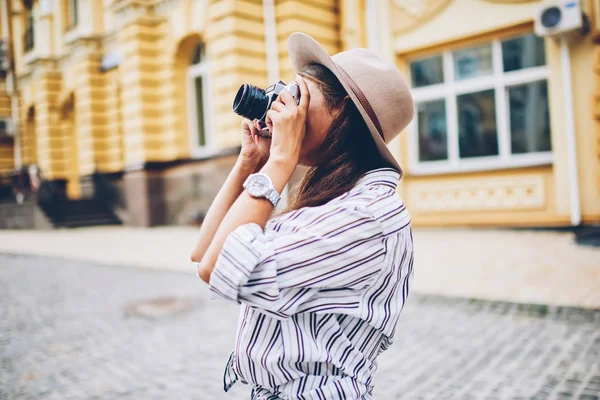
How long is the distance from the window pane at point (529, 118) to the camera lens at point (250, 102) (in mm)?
9169

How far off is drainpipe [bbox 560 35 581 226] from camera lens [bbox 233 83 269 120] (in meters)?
8.55

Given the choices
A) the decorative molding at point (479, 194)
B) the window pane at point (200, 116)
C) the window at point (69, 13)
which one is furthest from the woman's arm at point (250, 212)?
the window at point (69, 13)

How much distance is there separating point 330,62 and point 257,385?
78 cm

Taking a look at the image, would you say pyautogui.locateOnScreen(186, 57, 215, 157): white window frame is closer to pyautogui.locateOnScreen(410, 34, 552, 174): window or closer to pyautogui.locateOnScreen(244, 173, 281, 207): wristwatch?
pyautogui.locateOnScreen(410, 34, 552, 174): window

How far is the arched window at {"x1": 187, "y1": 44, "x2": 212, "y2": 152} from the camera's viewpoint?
13070 mm

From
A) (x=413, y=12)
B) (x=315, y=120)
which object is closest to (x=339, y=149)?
(x=315, y=120)

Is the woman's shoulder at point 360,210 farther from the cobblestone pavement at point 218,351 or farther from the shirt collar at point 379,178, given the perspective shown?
the cobblestone pavement at point 218,351

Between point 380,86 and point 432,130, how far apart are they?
9800 millimetres

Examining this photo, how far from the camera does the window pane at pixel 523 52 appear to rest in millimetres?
8992

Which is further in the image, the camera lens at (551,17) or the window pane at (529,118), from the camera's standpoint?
the window pane at (529,118)

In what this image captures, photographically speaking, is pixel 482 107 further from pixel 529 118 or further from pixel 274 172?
pixel 274 172

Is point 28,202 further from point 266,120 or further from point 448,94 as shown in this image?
point 266,120

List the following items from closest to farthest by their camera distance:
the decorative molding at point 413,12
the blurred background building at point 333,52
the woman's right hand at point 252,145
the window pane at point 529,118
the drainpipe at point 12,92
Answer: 1. the woman's right hand at point 252,145
2. the blurred background building at point 333,52
3. the window pane at point 529,118
4. the decorative molding at point 413,12
5. the drainpipe at point 12,92

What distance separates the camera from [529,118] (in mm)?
9219
